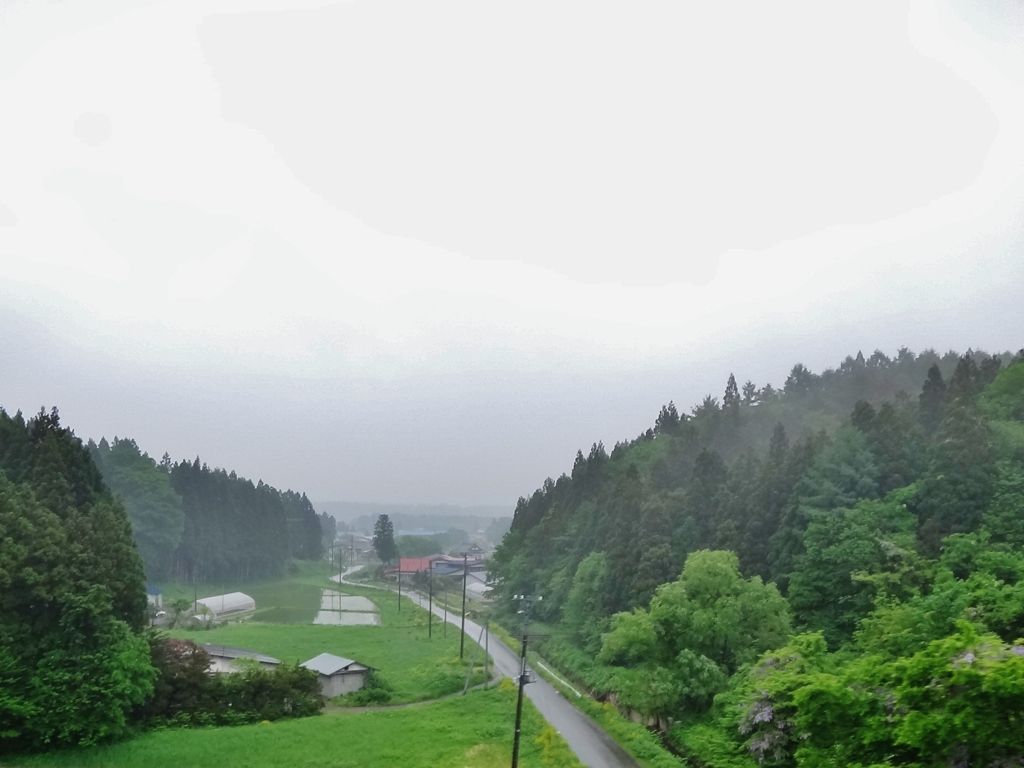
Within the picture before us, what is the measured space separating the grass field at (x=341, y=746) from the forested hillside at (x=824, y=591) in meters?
4.21

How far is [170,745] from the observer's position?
75.3 ft

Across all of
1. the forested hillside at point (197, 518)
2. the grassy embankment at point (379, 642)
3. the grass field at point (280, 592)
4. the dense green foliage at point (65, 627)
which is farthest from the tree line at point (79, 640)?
the forested hillside at point (197, 518)

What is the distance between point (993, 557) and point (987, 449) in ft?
25.4

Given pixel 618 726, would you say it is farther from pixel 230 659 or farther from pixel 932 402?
pixel 932 402

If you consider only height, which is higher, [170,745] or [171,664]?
[171,664]

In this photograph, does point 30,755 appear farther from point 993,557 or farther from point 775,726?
point 993,557

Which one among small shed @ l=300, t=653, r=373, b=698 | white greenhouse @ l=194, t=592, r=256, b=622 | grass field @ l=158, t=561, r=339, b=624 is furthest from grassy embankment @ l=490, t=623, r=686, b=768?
white greenhouse @ l=194, t=592, r=256, b=622

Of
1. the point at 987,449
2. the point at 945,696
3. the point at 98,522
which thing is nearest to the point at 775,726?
the point at 945,696

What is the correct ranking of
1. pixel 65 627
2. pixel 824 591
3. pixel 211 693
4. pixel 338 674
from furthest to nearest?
pixel 338 674 < pixel 211 693 < pixel 824 591 < pixel 65 627

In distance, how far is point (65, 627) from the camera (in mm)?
23156

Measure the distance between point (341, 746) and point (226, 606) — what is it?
41658 mm

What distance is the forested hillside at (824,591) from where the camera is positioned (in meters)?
12.2

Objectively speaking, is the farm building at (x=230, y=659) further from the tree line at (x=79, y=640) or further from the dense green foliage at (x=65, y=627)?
the dense green foliage at (x=65, y=627)

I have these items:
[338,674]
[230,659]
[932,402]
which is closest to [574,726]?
[338,674]
